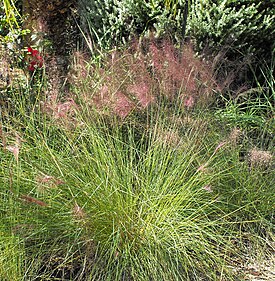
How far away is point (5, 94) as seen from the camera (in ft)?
13.3

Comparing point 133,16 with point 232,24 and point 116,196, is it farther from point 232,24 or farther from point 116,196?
point 116,196

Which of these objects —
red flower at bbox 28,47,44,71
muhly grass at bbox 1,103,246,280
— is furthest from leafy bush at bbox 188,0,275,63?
muhly grass at bbox 1,103,246,280

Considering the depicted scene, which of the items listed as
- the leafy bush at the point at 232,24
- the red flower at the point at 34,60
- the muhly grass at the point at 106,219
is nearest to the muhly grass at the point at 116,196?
the muhly grass at the point at 106,219

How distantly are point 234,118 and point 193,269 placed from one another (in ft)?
4.92

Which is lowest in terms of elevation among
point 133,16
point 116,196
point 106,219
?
point 106,219

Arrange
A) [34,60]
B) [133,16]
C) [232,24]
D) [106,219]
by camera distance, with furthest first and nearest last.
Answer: [133,16] → [232,24] → [34,60] → [106,219]

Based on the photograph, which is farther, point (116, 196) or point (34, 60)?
point (34, 60)

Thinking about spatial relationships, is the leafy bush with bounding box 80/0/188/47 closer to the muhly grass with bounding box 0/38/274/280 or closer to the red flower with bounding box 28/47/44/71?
the red flower with bounding box 28/47/44/71

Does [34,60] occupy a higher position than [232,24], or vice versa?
[232,24]

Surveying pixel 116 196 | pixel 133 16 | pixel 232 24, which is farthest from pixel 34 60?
pixel 116 196

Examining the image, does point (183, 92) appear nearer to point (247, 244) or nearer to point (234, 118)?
point (234, 118)

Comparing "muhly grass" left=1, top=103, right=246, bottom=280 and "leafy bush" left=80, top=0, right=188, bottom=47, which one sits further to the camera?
"leafy bush" left=80, top=0, right=188, bottom=47

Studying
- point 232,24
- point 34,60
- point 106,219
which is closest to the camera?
point 106,219

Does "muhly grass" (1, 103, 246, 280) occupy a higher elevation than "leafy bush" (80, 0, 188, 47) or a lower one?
lower
